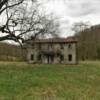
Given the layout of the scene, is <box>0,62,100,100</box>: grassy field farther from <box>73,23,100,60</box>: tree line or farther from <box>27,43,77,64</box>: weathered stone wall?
<box>73,23,100,60</box>: tree line

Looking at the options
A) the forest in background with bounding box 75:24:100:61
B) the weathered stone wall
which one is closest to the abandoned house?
the weathered stone wall

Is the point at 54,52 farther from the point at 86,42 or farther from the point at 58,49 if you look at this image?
the point at 86,42

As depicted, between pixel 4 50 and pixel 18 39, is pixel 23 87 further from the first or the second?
pixel 4 50

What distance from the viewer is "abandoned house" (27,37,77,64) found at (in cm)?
6856

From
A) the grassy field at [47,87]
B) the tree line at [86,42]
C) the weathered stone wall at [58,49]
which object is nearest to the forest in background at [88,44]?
the tree line at [86,42]

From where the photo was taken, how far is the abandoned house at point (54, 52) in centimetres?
6856

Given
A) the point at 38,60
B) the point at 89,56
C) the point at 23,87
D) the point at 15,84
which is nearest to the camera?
the point at 23,87

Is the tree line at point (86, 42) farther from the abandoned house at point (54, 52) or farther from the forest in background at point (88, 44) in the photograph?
the abandoned house at point (54, 52)

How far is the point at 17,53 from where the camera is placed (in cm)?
10075

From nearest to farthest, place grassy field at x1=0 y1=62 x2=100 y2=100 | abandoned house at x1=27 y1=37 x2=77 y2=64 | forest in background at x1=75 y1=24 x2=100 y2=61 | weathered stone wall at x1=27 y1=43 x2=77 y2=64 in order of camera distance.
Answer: grassy field at x1=0 y1=62 x2=100 y2=100, weathered stone wall at x1=27 y1=43 x2=77 y2=64, abandoned house at x1=27 y1=37 x2=77 y2=64, forest in background at x1=75 y1=24 x2=100 y2=61

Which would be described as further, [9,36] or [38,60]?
[38,60]

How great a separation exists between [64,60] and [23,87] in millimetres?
51291

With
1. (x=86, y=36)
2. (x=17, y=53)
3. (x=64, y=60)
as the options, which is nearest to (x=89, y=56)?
(x=86, y=36)

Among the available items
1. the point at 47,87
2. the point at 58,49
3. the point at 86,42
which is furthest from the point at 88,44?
the point at 47,87
